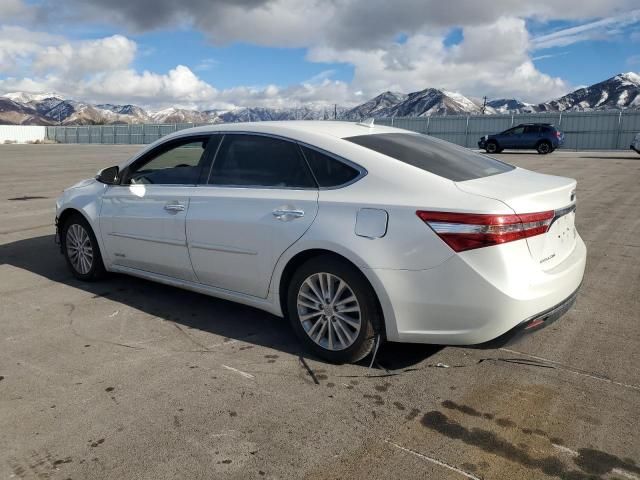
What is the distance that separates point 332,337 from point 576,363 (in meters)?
1.63

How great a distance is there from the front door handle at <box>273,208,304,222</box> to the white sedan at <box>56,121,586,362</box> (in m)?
0.01

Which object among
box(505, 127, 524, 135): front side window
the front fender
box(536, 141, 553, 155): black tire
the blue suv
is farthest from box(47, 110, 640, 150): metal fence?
the front fender

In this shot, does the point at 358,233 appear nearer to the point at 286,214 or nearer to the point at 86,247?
the point at 286,214

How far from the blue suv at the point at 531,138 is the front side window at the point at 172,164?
27.7 m

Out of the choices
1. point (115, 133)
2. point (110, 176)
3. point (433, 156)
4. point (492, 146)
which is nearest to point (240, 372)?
point (433, 156)

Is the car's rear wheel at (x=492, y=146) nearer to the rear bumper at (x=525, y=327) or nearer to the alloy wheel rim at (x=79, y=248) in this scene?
the alloy wheel rim at (x=79, y=248)

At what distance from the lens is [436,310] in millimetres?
3236

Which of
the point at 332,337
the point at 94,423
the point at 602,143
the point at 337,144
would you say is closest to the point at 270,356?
the point at 332,337

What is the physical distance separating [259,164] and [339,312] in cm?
127

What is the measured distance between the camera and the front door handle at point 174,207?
439cm

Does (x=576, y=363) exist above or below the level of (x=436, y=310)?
below

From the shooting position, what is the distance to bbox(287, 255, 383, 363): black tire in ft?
11.2

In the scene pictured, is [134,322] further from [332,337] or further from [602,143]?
[602,143]

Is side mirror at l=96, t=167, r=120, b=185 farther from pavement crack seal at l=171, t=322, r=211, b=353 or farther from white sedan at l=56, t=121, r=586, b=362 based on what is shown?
pavement crack seal at l=171, t=322, r=211, b=353
